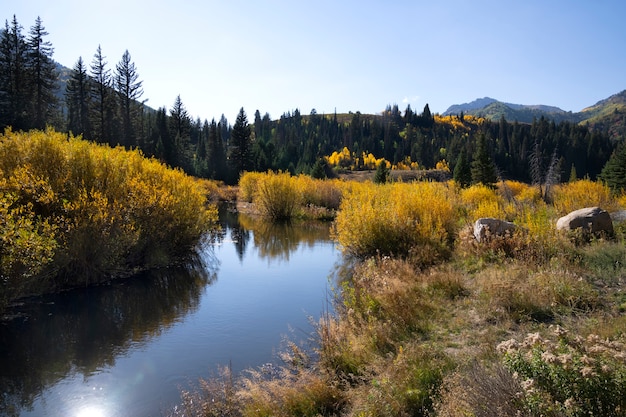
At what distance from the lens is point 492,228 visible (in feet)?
37.7

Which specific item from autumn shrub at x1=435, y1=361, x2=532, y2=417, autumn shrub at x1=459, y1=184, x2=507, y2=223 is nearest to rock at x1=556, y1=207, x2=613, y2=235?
autumn shrub at x1=459, y1=184, x2=507, y2=223

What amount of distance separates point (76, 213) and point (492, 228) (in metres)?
11.5

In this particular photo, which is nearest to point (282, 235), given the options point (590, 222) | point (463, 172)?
point (590, 222)

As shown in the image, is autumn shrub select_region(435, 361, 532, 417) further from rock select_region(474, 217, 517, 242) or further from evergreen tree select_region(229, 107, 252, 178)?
evergreen tree select_region(229, 107, 252, 178)

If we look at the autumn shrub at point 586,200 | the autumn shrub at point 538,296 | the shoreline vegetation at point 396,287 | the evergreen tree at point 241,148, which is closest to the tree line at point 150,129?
the evergreen tree at point 241,148

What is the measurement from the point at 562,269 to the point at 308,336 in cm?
548

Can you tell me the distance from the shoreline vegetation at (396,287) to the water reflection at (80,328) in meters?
0.72

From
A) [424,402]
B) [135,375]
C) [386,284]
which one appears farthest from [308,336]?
[424,402]

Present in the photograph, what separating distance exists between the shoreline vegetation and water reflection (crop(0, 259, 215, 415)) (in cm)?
72

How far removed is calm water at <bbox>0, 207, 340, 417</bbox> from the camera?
650cm

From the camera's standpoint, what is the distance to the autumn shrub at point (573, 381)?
10.5ft

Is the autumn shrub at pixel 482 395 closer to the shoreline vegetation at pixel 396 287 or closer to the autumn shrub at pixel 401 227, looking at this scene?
the shoreline vegetation at pixel 396 287

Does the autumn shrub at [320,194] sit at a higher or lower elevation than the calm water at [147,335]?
higher

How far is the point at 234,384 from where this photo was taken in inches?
260
